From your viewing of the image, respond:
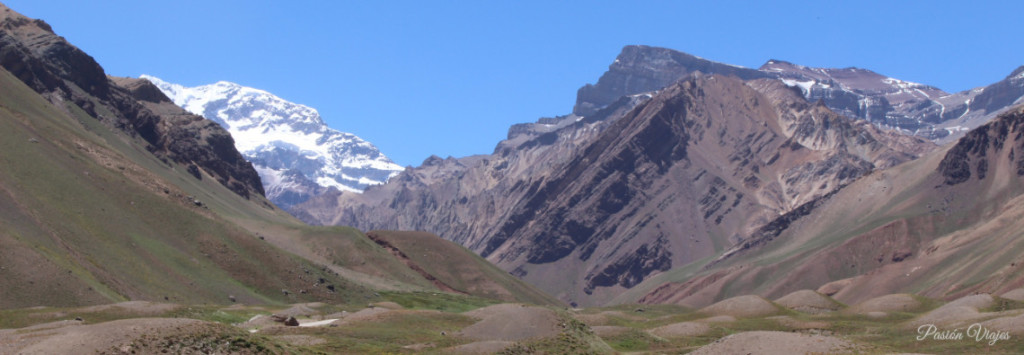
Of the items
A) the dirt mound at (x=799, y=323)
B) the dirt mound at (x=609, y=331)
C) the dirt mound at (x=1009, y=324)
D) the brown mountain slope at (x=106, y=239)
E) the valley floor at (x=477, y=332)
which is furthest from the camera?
the brown mountain slope at (x=106, y=239)

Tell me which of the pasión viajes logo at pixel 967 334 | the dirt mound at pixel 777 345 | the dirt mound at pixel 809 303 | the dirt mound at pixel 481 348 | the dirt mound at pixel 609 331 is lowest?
the dirt mound at pixel 609 331

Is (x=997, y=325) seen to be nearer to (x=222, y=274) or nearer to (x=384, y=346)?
(x=384, y=346)

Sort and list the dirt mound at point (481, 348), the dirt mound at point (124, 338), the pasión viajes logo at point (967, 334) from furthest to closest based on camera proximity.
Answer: the pasión viajes logo at point (967, 334) → the dirt mound at point (481, 348) → the dirt mound at point (124, 338)

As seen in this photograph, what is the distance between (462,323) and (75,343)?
44861 millimetres

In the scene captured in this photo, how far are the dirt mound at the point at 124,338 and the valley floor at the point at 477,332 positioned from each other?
0.22 ft

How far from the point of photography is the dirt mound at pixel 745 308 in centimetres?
13375

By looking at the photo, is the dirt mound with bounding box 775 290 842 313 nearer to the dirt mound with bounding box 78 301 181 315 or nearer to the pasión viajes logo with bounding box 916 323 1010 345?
the pasión viajes logo with bounding box 916 323 1010 345

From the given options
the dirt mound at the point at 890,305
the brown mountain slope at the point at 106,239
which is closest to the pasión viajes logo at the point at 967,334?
the dirt mound at the point at 890,305

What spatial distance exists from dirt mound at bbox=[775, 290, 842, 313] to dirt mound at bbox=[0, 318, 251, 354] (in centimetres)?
10595

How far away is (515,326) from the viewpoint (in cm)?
7988

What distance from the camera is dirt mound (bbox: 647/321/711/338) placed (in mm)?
106375

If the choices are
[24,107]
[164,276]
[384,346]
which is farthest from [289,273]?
[384,346]

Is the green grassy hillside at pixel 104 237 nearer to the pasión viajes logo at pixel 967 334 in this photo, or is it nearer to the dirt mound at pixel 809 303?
the dirt mound at pixel 809 303

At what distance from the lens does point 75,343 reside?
51.4 m
